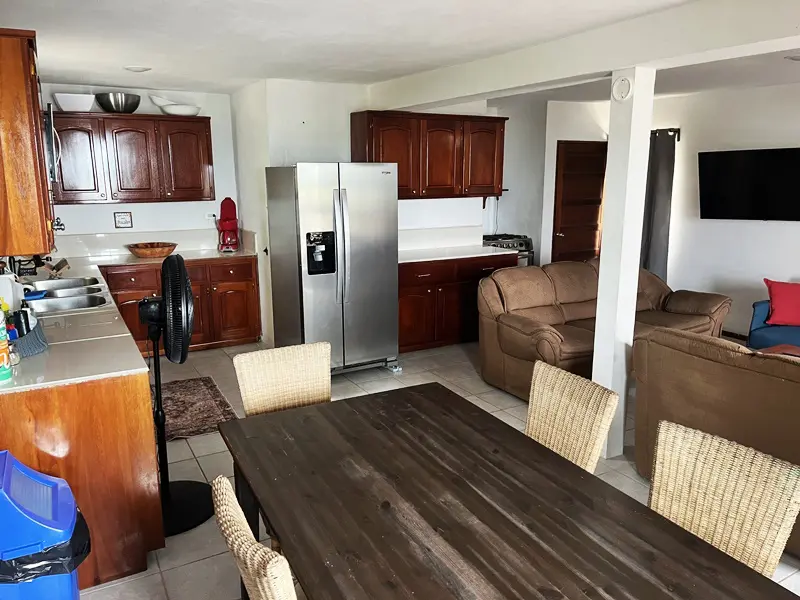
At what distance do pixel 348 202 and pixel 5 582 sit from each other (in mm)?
3340

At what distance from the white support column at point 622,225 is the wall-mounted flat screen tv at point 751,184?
3095 millimetres

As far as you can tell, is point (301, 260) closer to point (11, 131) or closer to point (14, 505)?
point (11, 131)

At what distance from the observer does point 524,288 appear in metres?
4.76

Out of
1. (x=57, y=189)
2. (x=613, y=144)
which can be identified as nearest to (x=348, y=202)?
(x=613, y=144)

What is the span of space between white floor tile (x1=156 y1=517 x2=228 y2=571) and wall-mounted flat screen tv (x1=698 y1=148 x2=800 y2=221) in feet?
17.9

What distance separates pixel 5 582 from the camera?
184 centimetres

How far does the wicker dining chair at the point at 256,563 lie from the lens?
116cm

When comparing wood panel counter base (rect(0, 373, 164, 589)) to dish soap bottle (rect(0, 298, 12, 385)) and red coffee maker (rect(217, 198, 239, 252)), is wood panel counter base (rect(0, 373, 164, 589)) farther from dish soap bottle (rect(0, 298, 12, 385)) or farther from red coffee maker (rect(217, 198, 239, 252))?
red coffee maker (rect(217, 198, 239, 252))

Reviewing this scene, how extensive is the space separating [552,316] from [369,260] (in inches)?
59.5

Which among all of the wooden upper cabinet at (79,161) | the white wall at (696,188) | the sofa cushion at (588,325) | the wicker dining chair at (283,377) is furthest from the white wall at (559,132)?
the wicker dining chair at (283,377)

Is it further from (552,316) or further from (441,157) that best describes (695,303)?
(441,157)

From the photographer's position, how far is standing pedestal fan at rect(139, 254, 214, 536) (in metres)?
2.53

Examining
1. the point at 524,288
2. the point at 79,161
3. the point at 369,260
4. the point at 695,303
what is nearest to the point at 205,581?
the point at 369,260

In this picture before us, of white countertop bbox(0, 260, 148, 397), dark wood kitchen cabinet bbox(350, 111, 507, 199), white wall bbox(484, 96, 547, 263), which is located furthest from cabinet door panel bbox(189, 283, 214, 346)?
white wall bbox(484, 96, 547, 263)
